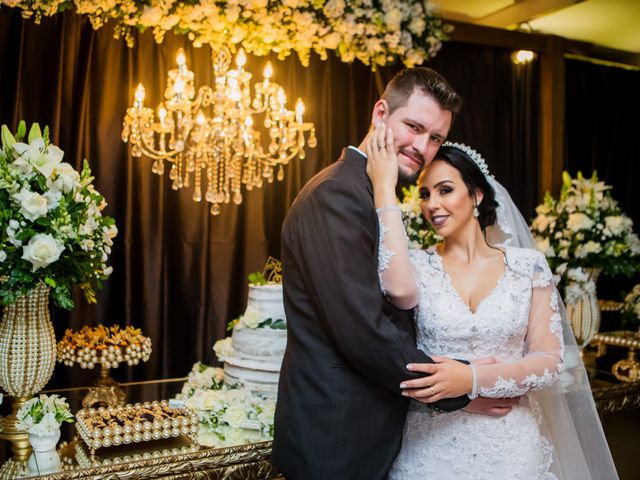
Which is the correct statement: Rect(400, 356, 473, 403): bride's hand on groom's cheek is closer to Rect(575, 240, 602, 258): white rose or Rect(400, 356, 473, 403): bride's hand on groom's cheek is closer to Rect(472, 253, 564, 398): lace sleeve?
Rect(472, 253, 564, 398): lace sleeve

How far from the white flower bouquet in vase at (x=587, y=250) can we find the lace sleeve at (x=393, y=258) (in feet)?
7.04

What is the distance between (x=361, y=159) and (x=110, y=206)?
2.60 meters

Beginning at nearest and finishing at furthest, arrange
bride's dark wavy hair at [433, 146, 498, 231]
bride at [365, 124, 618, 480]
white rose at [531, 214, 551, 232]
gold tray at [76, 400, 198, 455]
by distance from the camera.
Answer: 1. bride at [365, 124, 618, 480]
2. gold tray at [76, 400, 198, 455]
3. bride's dark wavy hair at [433, 146, 498, 231]
4. white rose at [531, 214, 551, 232]

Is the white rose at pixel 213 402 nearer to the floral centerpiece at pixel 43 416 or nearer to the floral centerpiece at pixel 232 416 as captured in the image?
the floral centerpiece at pixel 232 416

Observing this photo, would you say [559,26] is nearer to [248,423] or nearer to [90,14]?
[90,14]

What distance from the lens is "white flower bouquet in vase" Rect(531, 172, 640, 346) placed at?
12.6 ft

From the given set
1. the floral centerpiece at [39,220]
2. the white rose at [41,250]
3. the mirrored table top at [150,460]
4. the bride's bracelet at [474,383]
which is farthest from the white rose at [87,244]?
the bride's bracelet at [474,383]

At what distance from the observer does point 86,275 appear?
104 inches

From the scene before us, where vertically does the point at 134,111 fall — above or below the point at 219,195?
above

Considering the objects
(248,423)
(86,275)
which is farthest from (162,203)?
(248,423)

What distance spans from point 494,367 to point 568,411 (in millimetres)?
693

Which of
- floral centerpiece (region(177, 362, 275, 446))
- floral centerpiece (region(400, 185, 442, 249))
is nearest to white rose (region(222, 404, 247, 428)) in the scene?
floral centerpiece (region(177, 362, 275, 446))

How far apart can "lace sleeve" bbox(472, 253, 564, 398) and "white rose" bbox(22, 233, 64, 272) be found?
1485mm

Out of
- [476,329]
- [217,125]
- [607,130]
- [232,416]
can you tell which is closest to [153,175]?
[217,125]
